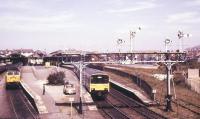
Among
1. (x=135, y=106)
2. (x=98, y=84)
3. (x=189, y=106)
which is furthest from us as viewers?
(x=98, y=84)

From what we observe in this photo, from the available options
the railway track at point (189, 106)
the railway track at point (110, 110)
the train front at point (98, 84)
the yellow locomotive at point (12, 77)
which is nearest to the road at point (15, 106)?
the yellow locomotive at point (12, 77)

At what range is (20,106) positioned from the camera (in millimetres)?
35625

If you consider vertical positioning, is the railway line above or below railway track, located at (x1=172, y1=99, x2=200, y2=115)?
below

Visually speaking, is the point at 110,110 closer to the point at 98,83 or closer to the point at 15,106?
the point at 98,83

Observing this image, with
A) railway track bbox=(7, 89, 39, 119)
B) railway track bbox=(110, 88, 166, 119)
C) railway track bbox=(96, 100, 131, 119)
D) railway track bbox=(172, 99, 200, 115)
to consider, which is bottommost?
railway track bbox=(96, 100, 131, 119)

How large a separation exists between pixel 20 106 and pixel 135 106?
1205 cm

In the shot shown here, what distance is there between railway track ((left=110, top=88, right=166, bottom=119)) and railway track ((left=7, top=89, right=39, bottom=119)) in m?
9.96

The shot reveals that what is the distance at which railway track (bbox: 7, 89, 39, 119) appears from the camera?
100 feet

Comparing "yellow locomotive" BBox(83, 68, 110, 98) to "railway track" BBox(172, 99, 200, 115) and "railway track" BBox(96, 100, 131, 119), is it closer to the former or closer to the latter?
"railway track" BBox(96, 100, 131, 119)

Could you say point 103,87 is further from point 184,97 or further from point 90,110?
point 184,97

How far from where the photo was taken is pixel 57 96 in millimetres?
41406

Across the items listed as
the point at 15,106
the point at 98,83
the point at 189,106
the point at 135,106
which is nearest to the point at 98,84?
A: the point at 98,83

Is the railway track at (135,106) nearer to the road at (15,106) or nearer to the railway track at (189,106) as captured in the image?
the railway track at (189,106)

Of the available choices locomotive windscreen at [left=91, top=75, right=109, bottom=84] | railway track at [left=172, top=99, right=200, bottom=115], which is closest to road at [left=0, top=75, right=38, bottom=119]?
locomotive windscreen at [left=91, top=75, right=109, bottom=84]
